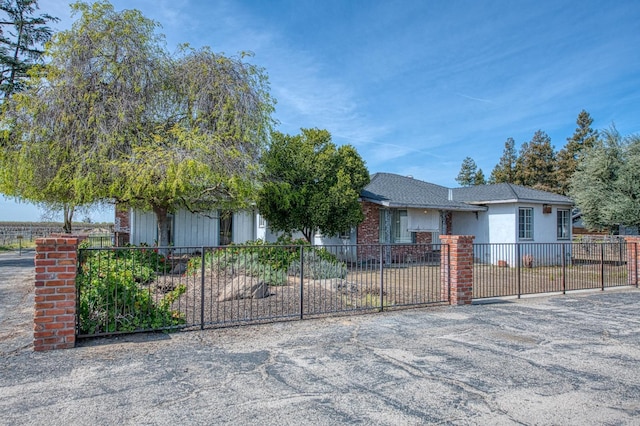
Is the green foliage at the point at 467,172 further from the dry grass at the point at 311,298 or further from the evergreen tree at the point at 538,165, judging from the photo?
the dry grass at the point at 311,298

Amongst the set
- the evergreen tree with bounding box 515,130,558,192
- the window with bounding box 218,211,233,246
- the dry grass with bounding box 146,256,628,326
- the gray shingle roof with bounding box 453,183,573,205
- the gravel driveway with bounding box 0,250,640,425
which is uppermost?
the evergreen tree with bounding box 515,130,558,192

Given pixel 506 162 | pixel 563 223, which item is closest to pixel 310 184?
pixel 563 223

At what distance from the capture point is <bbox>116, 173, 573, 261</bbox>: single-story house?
18.6m

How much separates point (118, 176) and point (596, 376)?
12.3m

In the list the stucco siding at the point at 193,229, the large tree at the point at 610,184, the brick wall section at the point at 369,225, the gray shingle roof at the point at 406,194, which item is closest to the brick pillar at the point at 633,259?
the gray shingle roof at the point at 406,194

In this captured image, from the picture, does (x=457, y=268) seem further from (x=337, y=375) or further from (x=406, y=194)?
(x=406, y=194)

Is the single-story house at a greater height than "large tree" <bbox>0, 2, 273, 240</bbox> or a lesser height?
lesser

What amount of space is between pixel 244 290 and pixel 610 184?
2223 centimetres

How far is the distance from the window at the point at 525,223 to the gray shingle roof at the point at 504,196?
1.99 feet

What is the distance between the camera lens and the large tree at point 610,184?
68.8ft

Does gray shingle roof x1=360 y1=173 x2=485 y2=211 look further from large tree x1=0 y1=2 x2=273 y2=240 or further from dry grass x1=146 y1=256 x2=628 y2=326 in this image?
large tree x1=0 y1=2 x2=273 y2=240

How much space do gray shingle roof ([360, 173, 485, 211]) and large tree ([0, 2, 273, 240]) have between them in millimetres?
6567

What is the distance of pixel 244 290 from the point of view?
27.9 ft

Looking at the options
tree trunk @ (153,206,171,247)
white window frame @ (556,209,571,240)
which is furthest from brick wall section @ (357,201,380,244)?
white window frame @ (556,209,571,240)
